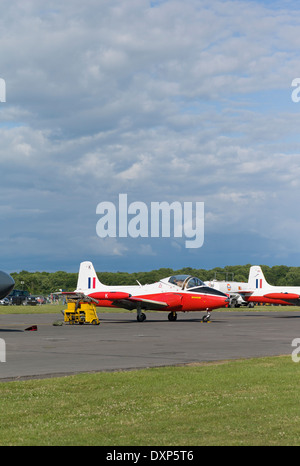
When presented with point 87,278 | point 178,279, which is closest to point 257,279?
point 87,278

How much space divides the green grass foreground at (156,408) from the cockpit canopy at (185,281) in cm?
2835

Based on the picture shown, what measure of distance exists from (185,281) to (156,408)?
33.2m

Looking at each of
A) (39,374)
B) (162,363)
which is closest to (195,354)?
(162,363)

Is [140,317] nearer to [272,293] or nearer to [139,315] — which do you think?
[139,315]

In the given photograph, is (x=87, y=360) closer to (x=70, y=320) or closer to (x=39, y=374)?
(x=39, y=374)

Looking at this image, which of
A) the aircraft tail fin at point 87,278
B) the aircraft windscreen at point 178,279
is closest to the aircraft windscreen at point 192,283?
the aircraft windscreen at point 178,279

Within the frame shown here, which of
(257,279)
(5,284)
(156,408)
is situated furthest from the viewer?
(257,279)

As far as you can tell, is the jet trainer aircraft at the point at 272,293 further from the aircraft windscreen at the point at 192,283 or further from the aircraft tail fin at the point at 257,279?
the aircraft windscreen at the point at 192,283

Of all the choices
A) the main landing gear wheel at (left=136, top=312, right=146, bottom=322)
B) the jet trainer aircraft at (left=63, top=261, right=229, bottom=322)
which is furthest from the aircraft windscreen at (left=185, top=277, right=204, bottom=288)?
the main landing gear wheel at (left=136, top=312, right=146, bottom=322)

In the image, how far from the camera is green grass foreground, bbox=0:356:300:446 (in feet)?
24.6

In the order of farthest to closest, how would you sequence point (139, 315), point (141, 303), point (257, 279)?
1. point (257, 279)
2. point (139, 315)
3. point (141, 303)

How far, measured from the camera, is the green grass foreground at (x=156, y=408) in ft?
24.6

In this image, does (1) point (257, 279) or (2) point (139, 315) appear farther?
(1) point (257, 279)

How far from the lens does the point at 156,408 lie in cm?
942
